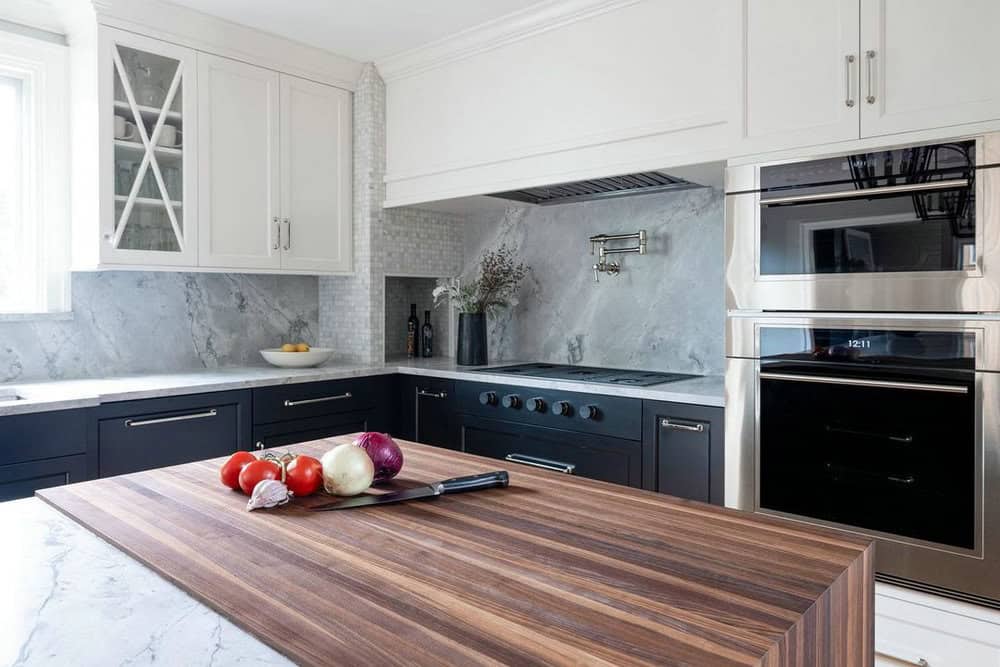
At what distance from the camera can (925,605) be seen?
6.77 feet

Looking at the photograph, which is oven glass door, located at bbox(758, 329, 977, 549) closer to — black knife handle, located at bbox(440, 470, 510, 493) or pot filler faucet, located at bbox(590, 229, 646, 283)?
pot filler faucet, located at bbox(590, 229, 646, 283)

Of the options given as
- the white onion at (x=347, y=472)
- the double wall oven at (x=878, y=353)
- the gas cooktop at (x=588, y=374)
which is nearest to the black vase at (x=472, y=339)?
the gas cooktop at (x=588, y=374)

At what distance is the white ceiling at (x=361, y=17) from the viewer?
2.96 meters

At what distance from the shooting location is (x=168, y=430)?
108 inches

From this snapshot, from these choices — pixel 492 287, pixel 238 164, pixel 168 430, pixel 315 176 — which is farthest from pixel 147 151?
pixel 492 287

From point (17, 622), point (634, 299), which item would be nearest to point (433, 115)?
point (634, 299)

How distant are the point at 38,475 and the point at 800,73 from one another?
2894mm

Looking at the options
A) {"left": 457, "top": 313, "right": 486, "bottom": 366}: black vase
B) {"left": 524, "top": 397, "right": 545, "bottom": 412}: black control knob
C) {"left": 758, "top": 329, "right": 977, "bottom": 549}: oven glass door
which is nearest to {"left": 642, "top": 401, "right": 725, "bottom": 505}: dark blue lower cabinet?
{"left": 758, "top": 329, "right": 977, "bottom": 549}: oven glass door

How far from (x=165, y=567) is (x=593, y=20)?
263 centimetres

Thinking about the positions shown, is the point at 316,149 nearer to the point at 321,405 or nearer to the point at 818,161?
the point at 321,405

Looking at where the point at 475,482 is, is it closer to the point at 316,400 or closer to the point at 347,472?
the point at 347,472

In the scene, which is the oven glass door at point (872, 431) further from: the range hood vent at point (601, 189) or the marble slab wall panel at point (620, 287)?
the range hood vent at point (601, 189)

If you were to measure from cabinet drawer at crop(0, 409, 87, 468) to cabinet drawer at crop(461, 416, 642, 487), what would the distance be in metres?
1.54

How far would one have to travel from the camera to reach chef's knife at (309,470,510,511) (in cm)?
121
